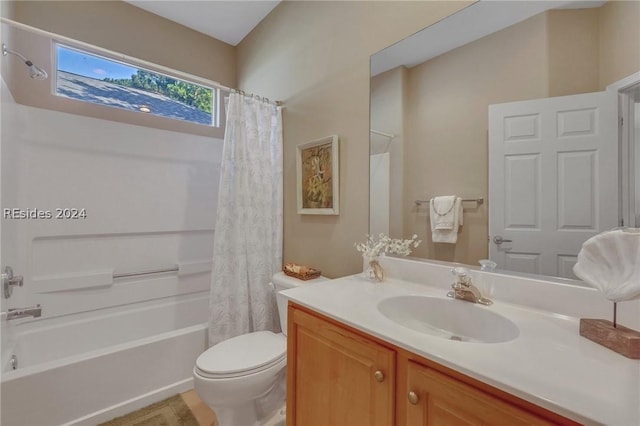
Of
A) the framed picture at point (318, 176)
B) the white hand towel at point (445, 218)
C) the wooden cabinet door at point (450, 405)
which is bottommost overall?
the wooden cabinet door at point (450, 405)

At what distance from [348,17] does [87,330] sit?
9.11ft

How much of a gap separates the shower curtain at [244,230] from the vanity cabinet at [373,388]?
84 cm

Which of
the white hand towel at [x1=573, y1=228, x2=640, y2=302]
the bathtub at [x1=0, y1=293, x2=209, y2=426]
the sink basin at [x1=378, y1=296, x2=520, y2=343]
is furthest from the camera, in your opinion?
the bathtub at [x1=0, y1=293, x2=209, y2=426]

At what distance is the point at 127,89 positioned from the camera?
7.63ft

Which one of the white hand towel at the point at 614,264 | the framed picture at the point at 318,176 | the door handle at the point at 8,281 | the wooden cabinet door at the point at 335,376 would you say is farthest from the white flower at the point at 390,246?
the door handle at the point at 8,281

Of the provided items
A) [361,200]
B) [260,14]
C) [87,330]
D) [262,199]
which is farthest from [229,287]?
[260,14]

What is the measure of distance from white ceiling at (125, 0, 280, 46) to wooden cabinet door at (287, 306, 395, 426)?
2.36m

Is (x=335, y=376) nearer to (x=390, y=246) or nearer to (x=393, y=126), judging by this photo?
(x=390, y=246)

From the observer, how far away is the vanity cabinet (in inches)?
22.7

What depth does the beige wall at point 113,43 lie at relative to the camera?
73.2 inches

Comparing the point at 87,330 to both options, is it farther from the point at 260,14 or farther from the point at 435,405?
the point at 260,14

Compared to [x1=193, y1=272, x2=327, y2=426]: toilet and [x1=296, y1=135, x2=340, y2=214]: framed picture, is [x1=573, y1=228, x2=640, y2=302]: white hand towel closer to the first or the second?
[x1=296, y1=135, x2=340, y2=214]: framed picture

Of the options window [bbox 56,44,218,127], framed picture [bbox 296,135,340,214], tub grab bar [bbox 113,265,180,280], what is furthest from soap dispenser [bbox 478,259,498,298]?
tub grab bar [bbox 113,265,180,280]

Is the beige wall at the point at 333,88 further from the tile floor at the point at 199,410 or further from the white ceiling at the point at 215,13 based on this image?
the tile floor at the point at 199,410
